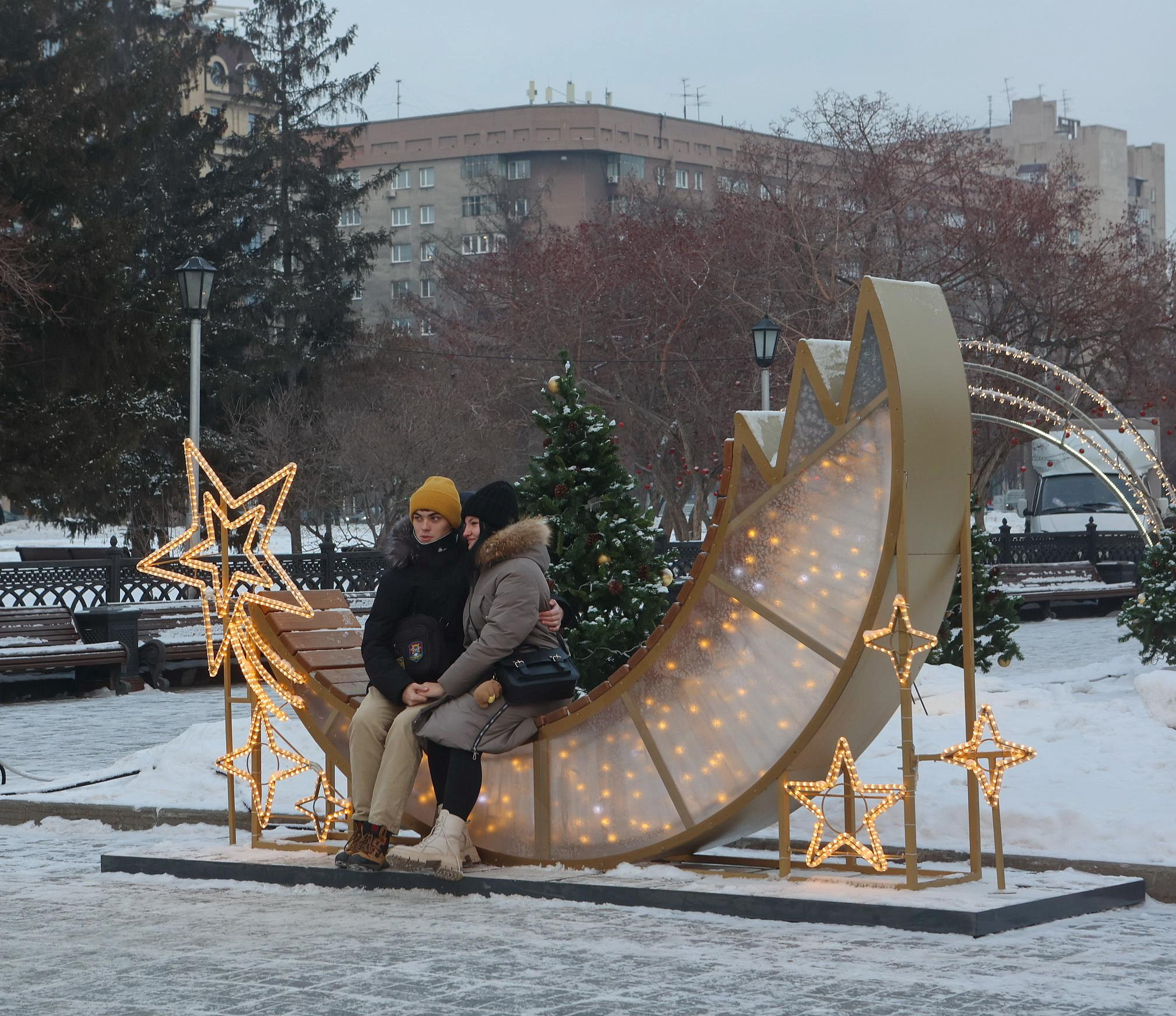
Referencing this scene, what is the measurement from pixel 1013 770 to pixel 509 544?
3.22 meters

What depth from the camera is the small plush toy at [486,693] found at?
750 cm

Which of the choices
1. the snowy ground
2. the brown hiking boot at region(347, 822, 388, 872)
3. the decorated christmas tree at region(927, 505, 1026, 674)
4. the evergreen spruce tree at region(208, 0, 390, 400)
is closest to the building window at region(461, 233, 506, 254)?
the evergreen spruce tree at region(208, 0, 390, 400)

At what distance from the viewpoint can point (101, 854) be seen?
27.6 feet

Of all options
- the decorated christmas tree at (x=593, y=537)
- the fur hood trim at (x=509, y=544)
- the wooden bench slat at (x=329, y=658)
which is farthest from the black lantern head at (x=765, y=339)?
the fur hood trim at (x=509, y=544)

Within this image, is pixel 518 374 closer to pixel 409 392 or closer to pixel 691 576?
pixel 409 392

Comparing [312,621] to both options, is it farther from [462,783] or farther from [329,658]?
[462,783]

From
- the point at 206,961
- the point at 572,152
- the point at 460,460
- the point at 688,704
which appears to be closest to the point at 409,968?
the point at 206,961

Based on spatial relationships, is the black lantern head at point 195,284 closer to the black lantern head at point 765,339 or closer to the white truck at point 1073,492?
the black lantern head at point 765,339

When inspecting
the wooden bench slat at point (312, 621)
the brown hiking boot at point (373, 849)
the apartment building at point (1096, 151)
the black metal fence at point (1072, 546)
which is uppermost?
the apartment building at point (1096, 151)

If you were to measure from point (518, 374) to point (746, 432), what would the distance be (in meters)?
33.7

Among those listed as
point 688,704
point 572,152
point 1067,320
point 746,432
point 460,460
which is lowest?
point 688,704

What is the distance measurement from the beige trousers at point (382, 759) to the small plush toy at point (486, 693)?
27 centimetres

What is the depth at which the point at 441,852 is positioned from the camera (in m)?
7.45

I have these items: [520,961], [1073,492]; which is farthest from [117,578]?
[1073,492]
